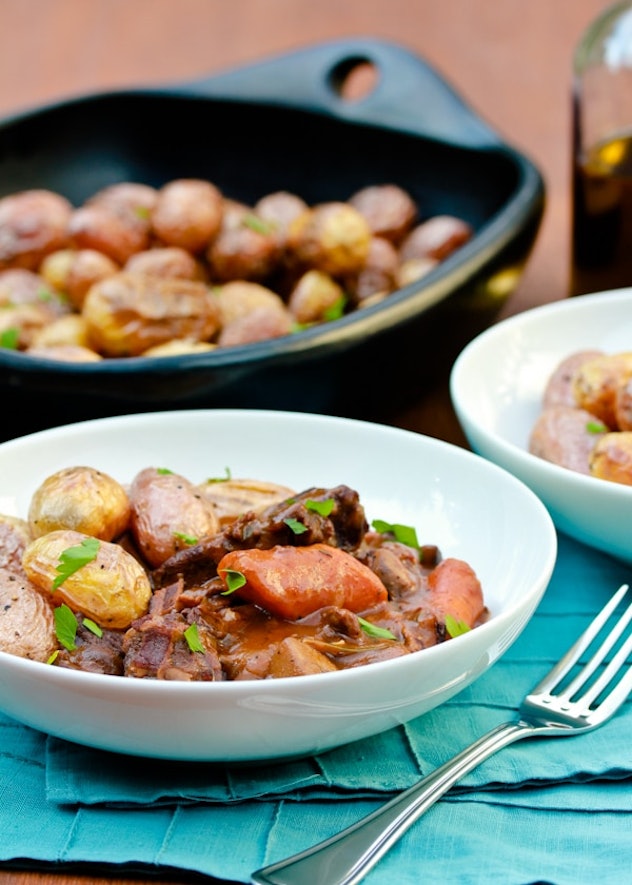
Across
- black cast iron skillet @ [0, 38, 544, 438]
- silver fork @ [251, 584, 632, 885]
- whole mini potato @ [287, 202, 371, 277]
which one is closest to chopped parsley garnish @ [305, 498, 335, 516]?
silver fork @ [251, 584, 632, 885]

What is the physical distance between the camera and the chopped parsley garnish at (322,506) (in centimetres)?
173

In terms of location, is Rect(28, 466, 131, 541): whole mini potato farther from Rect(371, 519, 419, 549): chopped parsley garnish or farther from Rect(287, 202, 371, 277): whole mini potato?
Rect(287, 202, 371, 277): whole mini potato

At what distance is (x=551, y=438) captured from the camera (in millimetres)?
2088

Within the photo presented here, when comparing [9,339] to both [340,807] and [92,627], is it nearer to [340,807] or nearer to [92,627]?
[92,627]

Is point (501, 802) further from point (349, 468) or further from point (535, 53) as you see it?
point (535, 53)

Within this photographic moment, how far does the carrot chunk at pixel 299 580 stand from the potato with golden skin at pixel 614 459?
1.60ft

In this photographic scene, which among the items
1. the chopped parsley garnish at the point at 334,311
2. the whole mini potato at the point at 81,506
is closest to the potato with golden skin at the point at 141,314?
the chopped parsley garnish at the point at 334,311

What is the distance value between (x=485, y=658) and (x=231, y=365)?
83cm

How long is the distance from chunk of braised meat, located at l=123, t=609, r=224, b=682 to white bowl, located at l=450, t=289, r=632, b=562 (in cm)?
66

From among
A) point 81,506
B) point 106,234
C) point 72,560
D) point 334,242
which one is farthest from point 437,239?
point 72,560

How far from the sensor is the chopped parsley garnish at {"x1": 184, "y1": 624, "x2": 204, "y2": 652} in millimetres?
1495

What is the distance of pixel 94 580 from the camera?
159 cm

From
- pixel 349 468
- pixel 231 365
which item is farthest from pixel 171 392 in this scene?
pixel 349 468

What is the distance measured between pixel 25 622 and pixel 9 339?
3.77 feet
